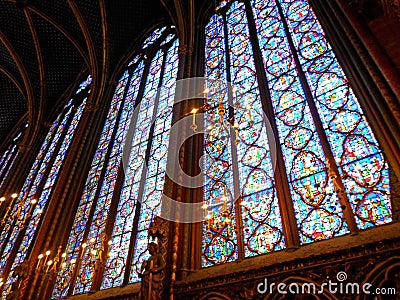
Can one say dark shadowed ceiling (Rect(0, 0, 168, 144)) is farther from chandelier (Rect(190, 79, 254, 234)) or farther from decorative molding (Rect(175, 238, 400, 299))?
decorative molding (Rect(175, 238, 400, 299))

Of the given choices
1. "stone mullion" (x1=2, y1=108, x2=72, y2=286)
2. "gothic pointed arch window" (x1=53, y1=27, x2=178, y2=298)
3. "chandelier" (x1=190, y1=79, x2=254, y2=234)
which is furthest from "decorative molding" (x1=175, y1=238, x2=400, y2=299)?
"stone mullion" (x1=2, y1=108, x2=72, y2=286)

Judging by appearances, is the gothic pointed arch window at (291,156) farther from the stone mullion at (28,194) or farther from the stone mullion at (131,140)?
the stone mullion at (28,194)

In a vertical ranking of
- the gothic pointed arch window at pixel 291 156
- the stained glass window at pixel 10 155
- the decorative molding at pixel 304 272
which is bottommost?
the decorative molding at pixel 304 272

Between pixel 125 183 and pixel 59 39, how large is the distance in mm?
8475

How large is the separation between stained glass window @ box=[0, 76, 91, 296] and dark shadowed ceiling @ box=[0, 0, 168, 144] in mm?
1123

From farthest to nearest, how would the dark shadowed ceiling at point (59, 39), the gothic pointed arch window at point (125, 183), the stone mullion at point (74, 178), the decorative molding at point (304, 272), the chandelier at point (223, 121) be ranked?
the dark shadowed ceiling at point (59, 39), the stone mullion at point (74, 178), the gothic pointed arch window at point (125, 183), the chandelier at point (223, 121), the decorative molding at point (304, 272)

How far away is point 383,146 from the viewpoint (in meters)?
5.86

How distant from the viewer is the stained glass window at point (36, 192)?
10562 millimetres

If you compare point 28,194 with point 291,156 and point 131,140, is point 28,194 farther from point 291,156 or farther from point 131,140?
point 291,156

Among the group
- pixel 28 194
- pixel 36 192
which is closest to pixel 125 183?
pixel 36 192

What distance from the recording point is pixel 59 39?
15.2 metres

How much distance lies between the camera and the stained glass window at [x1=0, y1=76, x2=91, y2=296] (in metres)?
10.6

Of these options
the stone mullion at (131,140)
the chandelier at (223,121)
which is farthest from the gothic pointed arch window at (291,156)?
the stone mullion at (131,140)

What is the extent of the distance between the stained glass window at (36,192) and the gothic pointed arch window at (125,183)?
1.54 m
